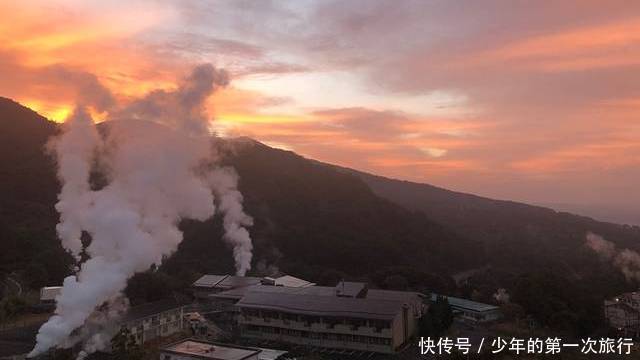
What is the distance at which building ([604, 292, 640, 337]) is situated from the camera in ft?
120

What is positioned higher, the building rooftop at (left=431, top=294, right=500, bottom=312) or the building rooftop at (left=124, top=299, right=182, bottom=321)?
the building rooftop at (left=124, top=299, right=182, bottom=321)

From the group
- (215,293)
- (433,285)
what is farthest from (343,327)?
(433,285)

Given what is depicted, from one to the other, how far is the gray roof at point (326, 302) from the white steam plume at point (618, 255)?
29.2m

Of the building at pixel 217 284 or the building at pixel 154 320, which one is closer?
the building at pixel 154 320

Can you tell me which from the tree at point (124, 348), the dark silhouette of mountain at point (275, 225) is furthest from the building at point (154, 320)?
the dark silhouette of mountain at point (275, 225)

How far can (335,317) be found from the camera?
1198 inches

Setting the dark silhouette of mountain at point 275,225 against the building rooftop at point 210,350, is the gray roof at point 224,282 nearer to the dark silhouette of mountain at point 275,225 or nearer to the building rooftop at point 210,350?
the dark silhouette of mountain at point 275,225

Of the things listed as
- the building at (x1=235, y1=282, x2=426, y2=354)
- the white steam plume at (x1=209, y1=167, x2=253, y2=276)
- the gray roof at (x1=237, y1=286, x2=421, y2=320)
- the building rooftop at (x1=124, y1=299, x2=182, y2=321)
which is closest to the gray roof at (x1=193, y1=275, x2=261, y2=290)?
the gray roof at (x1=237, y1=286, x2=421, y2=320)

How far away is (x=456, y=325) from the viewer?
35.2 m

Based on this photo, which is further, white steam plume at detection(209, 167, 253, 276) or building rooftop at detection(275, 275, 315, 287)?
white steam plume at detection(209, 167, 253, 276)

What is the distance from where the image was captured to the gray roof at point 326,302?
2986 cm

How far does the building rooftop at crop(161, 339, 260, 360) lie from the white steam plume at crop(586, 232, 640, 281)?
38.6 m

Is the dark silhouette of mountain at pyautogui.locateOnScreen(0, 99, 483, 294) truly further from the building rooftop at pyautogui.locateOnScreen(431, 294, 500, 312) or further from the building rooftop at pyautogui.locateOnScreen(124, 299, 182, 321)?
the building rooftop at pyautogui.locateOnScreen(124, 299, 182, 321)

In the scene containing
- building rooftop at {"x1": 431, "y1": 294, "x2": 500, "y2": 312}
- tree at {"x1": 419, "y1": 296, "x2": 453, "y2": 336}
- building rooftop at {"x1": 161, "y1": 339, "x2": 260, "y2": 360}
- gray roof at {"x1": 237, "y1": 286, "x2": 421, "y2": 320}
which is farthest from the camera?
building rooftop at {"x1": 431, "y1": 294, "x2": 500, "y2": 312}
